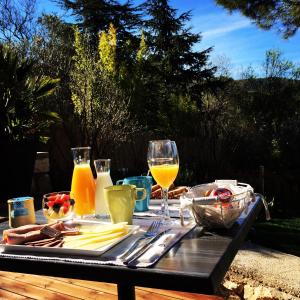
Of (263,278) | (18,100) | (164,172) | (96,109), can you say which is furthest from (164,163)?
(96,109)

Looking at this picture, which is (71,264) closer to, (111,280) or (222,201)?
(111,280)

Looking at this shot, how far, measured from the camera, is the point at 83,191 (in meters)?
1.40

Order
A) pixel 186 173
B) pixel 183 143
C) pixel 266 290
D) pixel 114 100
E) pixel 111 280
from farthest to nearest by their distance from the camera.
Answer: pixel 183 143, pixel 114 100, pixel 186 173, pixel 266 290, pixel 111 280

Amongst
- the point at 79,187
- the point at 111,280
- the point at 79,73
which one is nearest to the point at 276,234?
the point at 79,187

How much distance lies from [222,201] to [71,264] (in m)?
0.42

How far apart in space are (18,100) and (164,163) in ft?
12.3

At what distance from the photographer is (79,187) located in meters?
1.41

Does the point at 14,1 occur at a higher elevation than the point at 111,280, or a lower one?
Answer: higher

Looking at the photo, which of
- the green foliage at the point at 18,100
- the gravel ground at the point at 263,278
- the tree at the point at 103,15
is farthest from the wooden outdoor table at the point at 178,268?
the tree at the point at 103,15

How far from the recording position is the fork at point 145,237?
3.06ft

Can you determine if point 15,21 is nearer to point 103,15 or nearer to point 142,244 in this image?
point 103,15

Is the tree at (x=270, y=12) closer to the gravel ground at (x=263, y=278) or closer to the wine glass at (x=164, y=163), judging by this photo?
the gravel ground at (x=263, y=278)

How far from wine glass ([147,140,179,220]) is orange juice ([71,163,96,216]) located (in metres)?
0.23

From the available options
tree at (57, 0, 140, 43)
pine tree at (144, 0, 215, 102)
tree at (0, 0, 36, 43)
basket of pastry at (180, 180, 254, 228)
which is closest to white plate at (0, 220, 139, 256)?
basket of pastry at (180, 180, 254, 228)
